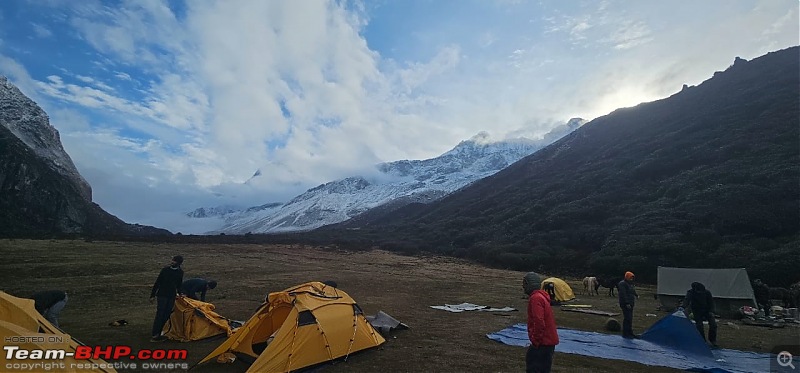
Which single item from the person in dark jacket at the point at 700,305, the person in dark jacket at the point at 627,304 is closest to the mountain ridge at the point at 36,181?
the person in dark jacket at the point at 627,304

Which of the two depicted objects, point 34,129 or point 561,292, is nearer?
point 561,292

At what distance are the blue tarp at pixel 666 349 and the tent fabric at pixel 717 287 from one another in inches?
368

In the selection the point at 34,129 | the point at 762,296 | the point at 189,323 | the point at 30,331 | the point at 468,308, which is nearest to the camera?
the point at 30,331

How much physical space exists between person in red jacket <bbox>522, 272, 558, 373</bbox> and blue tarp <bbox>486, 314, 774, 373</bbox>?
4620 millimetres

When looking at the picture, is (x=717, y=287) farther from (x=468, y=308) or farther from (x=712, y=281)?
(x=468, y=308)

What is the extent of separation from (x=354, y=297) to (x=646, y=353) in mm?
13169

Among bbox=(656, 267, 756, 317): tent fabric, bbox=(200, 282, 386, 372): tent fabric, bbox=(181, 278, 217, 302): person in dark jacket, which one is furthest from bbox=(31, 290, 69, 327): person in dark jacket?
bbox=(656, 267, 756, 317): tent fabric

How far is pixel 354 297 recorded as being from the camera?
2052cm

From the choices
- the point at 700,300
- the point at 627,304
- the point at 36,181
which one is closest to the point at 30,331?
the point at 627,304

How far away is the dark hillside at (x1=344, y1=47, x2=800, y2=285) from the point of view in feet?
129

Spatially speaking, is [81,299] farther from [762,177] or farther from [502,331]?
[762,177]

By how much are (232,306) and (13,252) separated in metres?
25.2

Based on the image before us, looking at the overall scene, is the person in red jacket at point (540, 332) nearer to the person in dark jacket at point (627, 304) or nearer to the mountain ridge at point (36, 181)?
the person in dark jacket at point (627, 304)

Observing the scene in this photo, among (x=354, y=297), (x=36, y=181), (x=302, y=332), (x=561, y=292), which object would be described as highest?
(x=36, y=181)
